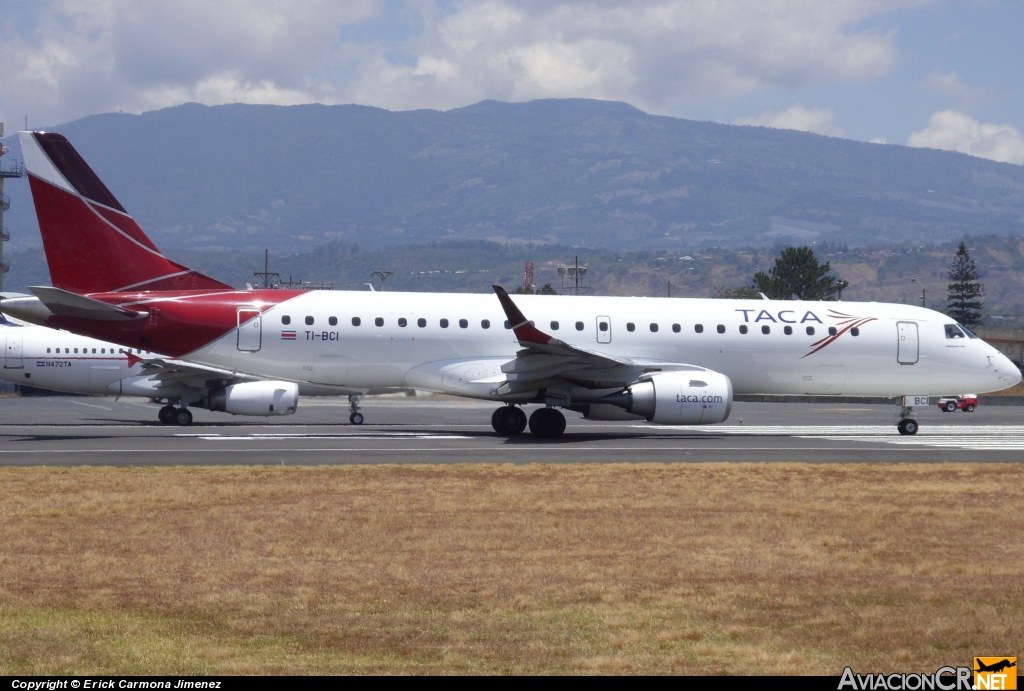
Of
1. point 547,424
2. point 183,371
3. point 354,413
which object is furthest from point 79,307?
point 354,413

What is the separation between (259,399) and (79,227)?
7.58 metres

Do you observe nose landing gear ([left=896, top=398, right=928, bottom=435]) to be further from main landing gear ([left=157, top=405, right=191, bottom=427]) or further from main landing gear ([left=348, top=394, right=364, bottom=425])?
main landing gear ([left=157, top=405, right=191, bottom=427])

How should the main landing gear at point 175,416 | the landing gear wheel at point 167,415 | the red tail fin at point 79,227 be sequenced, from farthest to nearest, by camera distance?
the landing gear wheel at point 167,415, the main landing gear at point 175,416, the red tail fin at point 79,227

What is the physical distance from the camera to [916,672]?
275 inches

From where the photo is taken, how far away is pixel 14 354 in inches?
1344

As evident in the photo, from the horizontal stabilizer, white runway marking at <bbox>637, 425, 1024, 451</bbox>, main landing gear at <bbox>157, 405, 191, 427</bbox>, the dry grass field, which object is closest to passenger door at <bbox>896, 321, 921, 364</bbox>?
white runway marking at <bbox>637, 425, 1024, 451</bbox>

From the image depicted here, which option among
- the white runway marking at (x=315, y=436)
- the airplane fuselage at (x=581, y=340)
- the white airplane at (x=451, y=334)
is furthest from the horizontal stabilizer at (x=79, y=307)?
the white runway marking at (x=315, y=436)

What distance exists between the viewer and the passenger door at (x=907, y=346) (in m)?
28.0

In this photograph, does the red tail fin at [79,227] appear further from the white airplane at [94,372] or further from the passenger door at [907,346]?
the passenger door at [907,346]

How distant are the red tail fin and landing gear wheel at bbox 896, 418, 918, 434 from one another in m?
19.0

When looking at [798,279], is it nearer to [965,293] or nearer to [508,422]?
[965,293]

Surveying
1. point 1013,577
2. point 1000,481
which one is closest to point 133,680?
point 1013,577

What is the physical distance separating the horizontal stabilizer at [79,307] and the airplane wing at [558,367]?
338 inches

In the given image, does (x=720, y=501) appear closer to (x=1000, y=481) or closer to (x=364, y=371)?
(x=1000, y=481)
